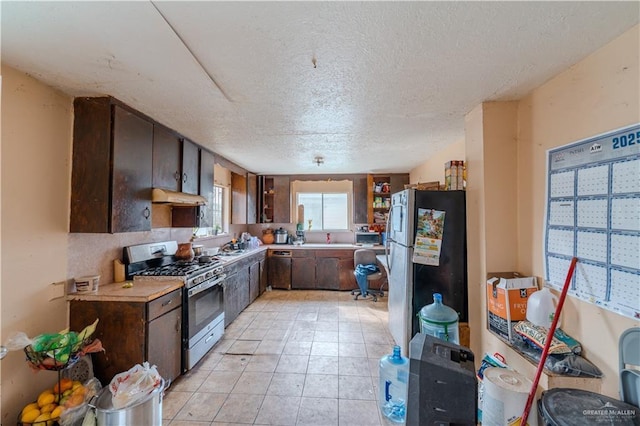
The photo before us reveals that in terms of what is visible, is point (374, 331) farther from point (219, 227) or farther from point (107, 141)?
point (107, 141)

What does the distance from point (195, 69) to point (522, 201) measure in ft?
7.74

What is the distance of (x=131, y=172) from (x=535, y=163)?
9.84ft

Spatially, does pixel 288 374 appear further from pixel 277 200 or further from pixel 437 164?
pixel 277 200

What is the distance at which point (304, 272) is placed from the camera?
Result: 16.7 ft

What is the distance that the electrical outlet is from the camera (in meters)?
1.86

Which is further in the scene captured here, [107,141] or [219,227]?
[219,227]

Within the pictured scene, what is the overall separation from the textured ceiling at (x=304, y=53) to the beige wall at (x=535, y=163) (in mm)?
124

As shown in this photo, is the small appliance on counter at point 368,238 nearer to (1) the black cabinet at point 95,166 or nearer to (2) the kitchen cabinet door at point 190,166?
(2) the kitchen cabinet door at point 190,166

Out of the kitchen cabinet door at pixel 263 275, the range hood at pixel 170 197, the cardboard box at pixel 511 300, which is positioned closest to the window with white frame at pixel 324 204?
the kitchen cabinet door at pixel 263 275

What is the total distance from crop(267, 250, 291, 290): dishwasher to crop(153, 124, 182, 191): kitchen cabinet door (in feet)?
8.66

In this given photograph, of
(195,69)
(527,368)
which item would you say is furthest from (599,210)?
(195,69)

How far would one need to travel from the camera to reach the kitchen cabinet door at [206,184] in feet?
10.7

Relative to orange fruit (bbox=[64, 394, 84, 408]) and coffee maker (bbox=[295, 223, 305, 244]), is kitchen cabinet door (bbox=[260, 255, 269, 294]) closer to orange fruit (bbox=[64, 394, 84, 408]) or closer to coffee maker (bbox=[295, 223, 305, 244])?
coffee maker (bbox=[295, 223, 305, 244])

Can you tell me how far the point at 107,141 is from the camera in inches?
78.3
